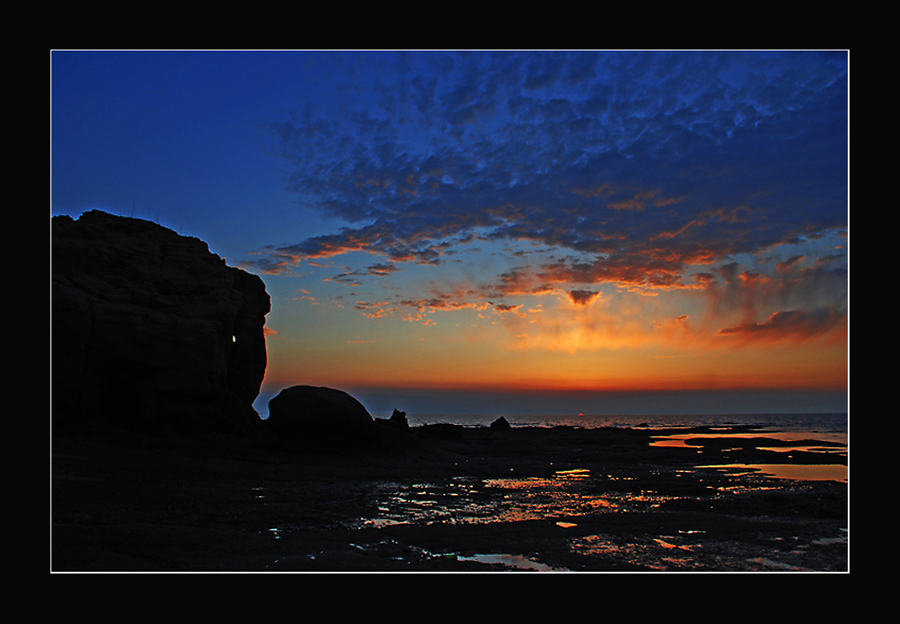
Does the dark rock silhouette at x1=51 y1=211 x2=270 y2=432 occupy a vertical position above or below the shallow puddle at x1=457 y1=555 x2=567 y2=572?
above

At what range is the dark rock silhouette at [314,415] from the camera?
86.2 feet

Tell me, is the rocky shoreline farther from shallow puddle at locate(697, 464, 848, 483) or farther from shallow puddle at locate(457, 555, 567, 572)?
shallow puddle at locate(697, 464, 848, 483)

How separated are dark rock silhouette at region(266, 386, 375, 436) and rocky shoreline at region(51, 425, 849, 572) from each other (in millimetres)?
2452

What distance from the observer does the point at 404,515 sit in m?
13.0

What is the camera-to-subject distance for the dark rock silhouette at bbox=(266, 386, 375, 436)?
26.3 metres

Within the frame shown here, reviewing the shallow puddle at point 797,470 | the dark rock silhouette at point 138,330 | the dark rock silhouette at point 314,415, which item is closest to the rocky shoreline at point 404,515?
the shallow puddle at point 797,470

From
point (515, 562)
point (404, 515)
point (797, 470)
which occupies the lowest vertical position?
point (797, 470)

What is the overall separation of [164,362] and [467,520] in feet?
62.1

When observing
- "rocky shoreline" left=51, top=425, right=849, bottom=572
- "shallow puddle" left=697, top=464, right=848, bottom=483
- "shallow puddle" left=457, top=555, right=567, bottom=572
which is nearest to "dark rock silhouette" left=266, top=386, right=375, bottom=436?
"rocky shoreline" left=51, top=425, right=849, bottom=572

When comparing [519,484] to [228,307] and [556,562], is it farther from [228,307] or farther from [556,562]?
[228,307]

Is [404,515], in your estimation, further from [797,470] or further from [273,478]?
[797,470]

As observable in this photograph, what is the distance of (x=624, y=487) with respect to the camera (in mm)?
18469

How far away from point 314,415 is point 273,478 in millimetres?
8436

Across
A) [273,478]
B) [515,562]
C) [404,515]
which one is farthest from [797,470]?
[273,478]
